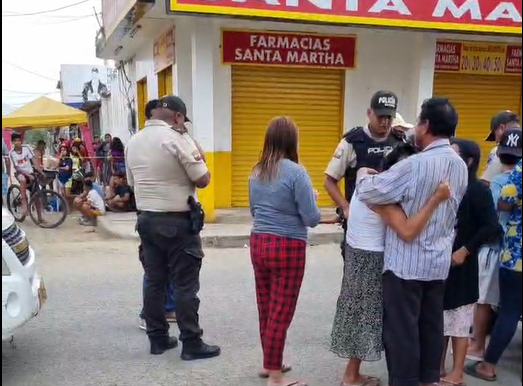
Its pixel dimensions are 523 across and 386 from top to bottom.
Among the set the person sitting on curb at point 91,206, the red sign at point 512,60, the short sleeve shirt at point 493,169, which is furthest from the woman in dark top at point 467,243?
the red sign at point 512,60

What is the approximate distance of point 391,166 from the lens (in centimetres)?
289

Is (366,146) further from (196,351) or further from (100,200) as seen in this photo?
(100,200)

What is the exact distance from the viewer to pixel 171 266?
3898 mm

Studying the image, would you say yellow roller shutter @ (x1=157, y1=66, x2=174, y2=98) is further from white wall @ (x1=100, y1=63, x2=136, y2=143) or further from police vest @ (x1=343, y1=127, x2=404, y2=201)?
police vest @ (x1=343, y1=127, x2=404, y2=201)

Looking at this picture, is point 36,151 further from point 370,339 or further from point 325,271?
point 370,339

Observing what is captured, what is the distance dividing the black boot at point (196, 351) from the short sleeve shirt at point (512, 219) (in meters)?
2.10

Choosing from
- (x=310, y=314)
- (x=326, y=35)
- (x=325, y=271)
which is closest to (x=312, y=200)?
(x=310, y=314)

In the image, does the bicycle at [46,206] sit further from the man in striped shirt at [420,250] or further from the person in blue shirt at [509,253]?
the person in blue shirt at [509,253]

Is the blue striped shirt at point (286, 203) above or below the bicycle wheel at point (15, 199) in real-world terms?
above

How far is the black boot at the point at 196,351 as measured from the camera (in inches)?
156

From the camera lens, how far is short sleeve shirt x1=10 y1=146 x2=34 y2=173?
10.5m

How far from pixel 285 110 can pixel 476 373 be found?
6.99 metres

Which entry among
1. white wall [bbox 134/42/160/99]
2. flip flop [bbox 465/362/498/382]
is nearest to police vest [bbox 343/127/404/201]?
flip flop [bbox 465/362/498/382]

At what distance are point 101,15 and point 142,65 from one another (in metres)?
2.15
